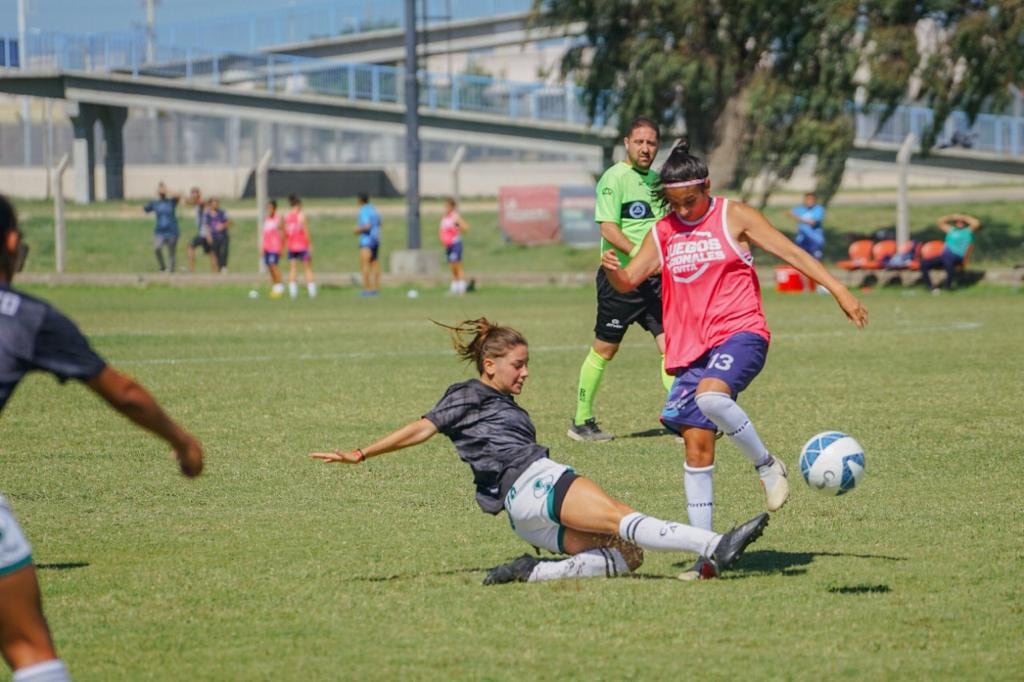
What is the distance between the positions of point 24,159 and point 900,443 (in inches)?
2188

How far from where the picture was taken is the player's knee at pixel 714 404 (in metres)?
6.84

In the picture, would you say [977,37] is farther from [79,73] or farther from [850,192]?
[79,73]

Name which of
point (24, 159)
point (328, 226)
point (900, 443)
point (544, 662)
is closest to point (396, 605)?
Answer: point (544, 662)

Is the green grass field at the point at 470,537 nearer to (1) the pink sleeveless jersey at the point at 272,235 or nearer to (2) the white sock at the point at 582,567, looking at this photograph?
(2) the white sock at the point at 582,567

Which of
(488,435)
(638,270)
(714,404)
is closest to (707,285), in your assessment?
(638,270)

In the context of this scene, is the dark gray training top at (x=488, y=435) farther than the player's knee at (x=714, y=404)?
No

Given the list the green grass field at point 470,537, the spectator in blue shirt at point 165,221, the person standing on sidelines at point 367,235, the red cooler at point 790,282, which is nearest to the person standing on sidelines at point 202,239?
the spectator in blue shirt at point 165,221

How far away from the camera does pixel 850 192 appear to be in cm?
5253

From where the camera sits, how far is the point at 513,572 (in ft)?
22.0

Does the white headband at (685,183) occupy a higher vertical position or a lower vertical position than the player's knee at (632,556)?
higher

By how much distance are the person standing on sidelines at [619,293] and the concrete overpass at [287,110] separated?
3219 centimetres

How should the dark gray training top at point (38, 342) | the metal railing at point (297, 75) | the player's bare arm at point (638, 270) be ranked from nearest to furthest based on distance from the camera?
the dark gray training top at point (38, 342)
the player's bare arm at point (638, 270)
the metal railing at point (297, 75)

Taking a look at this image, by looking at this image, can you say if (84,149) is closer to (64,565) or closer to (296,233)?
(296,233)

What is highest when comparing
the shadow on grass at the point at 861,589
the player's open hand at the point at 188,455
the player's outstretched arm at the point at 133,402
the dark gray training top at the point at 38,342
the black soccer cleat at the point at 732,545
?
the dark gray training top at the point at 38,342
